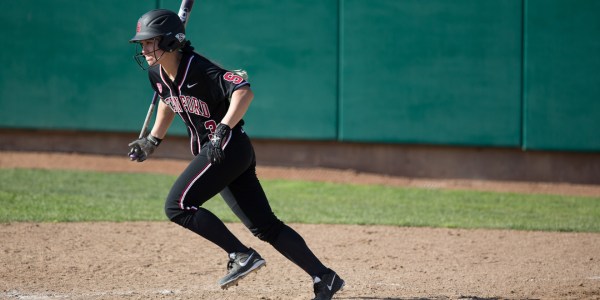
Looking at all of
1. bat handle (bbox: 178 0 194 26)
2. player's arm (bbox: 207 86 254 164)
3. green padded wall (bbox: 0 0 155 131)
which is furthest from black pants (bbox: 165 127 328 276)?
green padded wall (bbox: 0 0 155 131)

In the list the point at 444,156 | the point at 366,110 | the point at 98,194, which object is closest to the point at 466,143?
the point at 444,156

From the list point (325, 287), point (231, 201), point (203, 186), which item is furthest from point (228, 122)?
point (325, 287)

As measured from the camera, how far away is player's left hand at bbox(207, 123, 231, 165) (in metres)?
4.45

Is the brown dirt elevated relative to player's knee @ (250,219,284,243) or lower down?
lower down

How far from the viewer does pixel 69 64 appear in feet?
40.0

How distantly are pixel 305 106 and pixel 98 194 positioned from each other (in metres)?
3.66

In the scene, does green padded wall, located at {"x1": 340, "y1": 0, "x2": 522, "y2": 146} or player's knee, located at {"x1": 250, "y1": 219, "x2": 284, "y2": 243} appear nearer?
player's knee, located at {"x1": 250, "y1": 219, "x2": 284, "y2": 243}

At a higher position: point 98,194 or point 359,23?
point 359,23

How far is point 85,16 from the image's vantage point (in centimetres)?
1218

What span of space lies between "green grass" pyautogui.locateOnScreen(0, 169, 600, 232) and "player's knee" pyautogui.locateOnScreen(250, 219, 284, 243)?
3758mm

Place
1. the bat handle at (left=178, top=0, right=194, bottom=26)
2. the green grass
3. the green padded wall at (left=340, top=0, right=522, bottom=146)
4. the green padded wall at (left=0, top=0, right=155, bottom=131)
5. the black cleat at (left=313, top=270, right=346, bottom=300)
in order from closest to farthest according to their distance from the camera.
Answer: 1. the black cleat at (left=313, top=270, right=346, bottom=300)
2. the bat handle at (left=178, top=0, right=194, bottom=26)
3. the green grass
4. the green padded wall at (left=340, top=0, right=522, bottom=146)
5. the green padded wall at (left=0, top=0, right=155, bottom=131)

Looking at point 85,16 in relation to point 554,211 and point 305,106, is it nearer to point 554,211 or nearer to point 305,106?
point 305,106

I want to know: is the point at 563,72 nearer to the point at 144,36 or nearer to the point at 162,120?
the point at 162,120

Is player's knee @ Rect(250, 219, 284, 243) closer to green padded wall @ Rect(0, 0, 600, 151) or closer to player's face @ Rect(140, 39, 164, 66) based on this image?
player's face @ Rect(140, 39, 164, 66)
